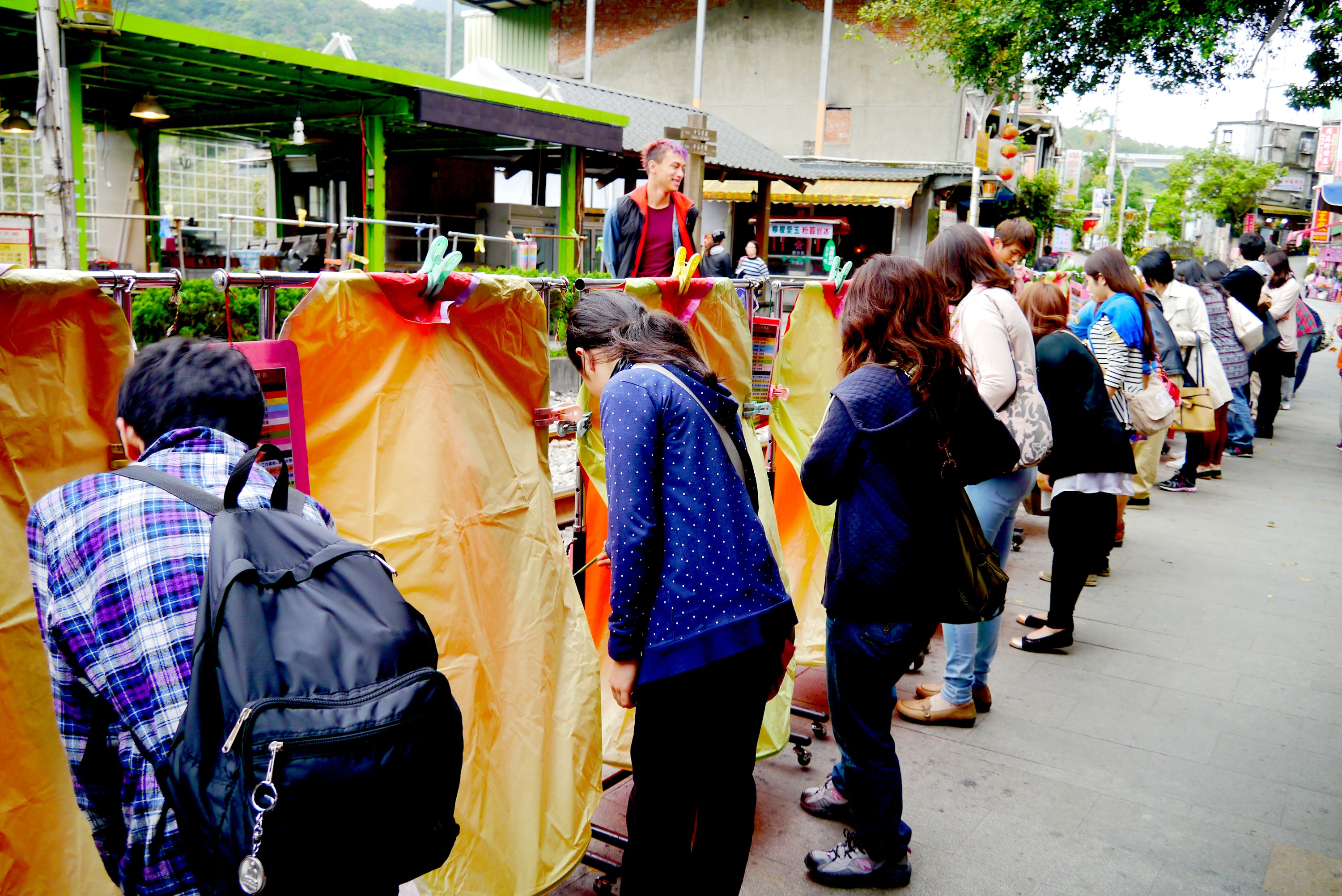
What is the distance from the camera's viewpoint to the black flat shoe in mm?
5133

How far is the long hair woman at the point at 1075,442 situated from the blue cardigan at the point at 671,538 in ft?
9.51

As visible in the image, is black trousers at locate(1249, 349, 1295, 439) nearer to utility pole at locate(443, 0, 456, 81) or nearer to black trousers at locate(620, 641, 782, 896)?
black trousers at locate(620, 641, 782, 896)

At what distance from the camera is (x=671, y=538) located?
2293 mm

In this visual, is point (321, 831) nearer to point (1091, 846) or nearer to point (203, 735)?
point (203, 735)

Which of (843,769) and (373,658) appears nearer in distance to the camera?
(373,658)

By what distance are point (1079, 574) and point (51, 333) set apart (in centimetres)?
455

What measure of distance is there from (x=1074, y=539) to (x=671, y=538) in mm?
3283

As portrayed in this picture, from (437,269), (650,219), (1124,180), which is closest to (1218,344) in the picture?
(650,219)

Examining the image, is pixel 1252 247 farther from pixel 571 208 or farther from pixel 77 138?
pixel 77 138

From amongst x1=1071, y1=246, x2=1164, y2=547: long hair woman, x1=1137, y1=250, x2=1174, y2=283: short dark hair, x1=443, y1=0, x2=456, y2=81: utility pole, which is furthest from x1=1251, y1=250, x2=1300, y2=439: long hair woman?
x1=443, y1=0, x2=456, y2=81: utility pole

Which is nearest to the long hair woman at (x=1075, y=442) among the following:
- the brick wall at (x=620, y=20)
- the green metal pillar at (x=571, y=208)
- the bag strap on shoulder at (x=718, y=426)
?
the bag strap on shoulder at (x=718, y=426)

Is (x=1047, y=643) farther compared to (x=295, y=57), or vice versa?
(x=295, y=57)

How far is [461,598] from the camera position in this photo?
2.66 metres

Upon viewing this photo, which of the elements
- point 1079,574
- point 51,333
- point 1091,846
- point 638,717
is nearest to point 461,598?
point 638,717
